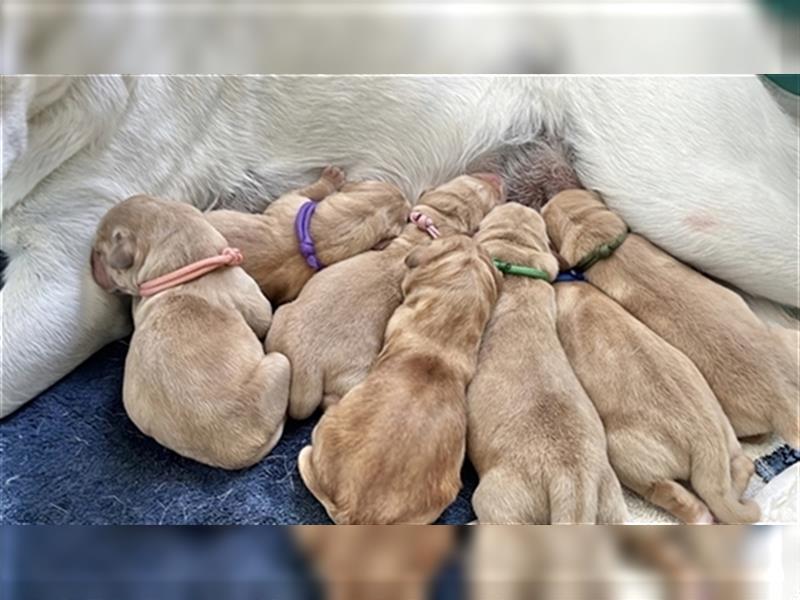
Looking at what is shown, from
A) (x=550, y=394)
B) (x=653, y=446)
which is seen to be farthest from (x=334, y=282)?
(x=653, y=446)

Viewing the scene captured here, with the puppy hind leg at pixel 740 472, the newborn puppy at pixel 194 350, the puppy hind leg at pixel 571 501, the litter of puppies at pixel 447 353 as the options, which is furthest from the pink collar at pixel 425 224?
the puppy hind leg at pixel 740 472

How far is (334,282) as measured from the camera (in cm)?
105

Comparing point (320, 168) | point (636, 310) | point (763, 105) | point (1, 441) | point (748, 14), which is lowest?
point (1, 441)

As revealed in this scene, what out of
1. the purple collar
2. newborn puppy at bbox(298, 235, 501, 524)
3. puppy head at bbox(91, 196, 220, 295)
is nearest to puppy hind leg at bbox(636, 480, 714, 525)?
newborn puppy at bbox(298, 235, 501, 524)

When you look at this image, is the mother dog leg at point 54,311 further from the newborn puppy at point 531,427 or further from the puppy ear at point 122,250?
the newborn puppy at point 531,427

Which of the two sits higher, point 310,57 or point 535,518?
point 310,57

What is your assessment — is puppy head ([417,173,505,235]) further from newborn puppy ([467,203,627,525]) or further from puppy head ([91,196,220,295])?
puppy head ([91,196,220,295])

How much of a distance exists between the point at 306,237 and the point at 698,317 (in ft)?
1.67

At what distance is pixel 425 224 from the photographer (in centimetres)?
109

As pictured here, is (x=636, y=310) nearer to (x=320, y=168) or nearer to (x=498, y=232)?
(x=498, y=232)

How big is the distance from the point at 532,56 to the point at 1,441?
797 millimetres

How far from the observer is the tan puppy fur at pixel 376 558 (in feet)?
2.90

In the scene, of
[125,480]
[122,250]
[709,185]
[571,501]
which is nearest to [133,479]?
[125,480]

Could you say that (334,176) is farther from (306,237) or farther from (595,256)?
(595,256)
